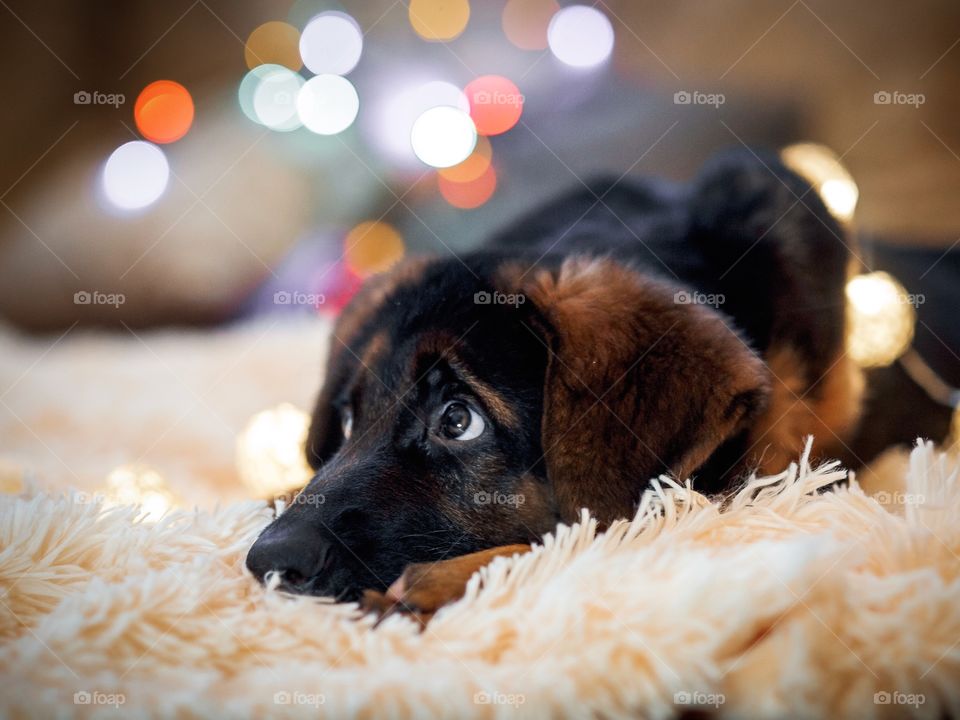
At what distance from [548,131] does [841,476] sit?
1.86 m

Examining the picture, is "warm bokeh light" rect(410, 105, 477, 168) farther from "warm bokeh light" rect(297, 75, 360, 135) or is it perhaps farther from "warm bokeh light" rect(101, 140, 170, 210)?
"warm bokeh light" rect(101, 140, 170, 210)

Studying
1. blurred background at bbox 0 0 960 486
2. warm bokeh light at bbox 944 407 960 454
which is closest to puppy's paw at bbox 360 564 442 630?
blurred background at bbox 0 0 960 486

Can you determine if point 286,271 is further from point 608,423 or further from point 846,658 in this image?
point 846,658

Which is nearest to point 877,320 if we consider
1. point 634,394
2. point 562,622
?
point 634,394

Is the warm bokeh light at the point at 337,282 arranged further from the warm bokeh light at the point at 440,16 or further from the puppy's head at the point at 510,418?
the puppy's head at the point at 510,418

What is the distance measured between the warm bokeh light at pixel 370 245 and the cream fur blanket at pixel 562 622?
186 cm

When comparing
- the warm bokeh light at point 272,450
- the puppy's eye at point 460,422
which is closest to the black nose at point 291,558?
the puppy's eye at point 460,422

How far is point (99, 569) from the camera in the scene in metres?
1.51

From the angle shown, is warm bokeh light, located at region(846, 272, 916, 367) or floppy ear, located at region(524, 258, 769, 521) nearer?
floppy ear, located at region(524, 258, 769, 521)

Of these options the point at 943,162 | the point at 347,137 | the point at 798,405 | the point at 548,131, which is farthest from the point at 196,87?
the point at 943,162

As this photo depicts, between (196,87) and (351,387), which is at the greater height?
(196,87)

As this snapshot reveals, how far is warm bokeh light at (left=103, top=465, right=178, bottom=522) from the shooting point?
2.45 m

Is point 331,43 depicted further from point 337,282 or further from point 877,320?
point 877,320

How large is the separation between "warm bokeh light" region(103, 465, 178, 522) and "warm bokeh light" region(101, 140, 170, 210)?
1.11 m
